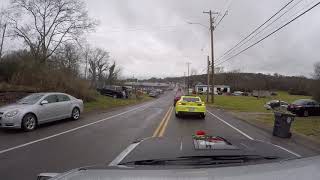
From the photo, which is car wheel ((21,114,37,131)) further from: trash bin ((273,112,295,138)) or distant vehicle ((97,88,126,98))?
distant vehicle ((97,88,126,98))

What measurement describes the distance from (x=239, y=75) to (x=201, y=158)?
7035 inches

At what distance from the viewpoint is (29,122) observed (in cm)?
1579

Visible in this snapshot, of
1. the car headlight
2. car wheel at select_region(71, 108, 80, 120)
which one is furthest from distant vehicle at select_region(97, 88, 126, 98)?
the car headlight

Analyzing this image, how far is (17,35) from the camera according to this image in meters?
43.2

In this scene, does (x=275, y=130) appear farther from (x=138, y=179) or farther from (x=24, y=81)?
(x=24, y=81)

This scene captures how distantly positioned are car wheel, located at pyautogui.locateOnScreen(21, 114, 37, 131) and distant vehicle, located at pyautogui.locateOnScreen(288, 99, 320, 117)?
22315mm

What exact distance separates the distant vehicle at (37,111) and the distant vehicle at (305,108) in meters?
18.8

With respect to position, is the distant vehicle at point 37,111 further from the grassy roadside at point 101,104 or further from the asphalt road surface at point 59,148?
the grassy roadside at point 101,104

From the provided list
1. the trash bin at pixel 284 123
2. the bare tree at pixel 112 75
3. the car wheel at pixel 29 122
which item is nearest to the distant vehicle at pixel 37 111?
the car wheel at pixel 29 122

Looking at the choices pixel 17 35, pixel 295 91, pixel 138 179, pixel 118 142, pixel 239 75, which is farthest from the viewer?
pixel 239 75

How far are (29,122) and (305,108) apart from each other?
23283mm

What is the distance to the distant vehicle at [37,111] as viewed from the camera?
15195mm

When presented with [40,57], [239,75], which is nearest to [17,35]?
[40,57]

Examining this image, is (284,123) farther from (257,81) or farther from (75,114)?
(257,81)
